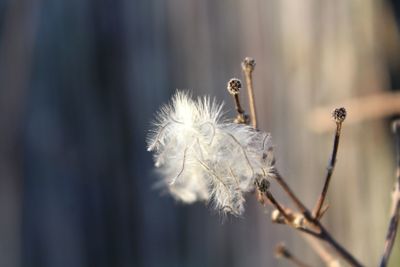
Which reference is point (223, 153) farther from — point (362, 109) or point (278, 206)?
point (362, 109)

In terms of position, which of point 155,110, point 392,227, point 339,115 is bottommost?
point 392,227

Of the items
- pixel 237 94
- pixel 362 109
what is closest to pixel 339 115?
pixel 237 94

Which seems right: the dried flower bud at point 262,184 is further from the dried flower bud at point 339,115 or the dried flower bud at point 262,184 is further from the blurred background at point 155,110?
the blurred background at point 155,110

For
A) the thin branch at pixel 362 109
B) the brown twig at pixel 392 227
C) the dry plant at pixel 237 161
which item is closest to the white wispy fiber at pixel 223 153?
the dry plant at pixel 237 161

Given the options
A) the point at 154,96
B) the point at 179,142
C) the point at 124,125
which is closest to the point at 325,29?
the point at 154,96

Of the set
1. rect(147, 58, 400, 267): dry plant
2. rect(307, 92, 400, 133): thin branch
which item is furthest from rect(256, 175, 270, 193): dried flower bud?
rect(307, 92, 400, 133): thin branch

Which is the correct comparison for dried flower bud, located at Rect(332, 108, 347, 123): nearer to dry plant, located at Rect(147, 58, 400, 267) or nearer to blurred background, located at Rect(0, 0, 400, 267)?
dry plant, located at Rect(147, 58, 400, 267)

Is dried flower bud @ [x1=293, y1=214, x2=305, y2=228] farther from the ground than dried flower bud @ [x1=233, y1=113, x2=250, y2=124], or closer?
closer

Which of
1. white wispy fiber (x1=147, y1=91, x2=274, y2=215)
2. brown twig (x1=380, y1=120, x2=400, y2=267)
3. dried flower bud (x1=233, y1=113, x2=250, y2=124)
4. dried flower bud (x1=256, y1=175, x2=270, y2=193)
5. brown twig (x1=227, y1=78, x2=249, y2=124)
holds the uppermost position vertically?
brown twig (x1=227, y1=78, x2=249, y2=124)
